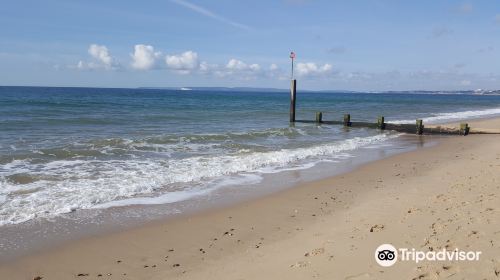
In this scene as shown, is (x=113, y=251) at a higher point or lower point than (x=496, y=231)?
lower

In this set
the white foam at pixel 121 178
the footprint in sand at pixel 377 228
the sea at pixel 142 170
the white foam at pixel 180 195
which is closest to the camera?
the footprint in sand at pixel 377 228

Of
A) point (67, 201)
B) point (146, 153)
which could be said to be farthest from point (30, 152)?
point (67, 201)

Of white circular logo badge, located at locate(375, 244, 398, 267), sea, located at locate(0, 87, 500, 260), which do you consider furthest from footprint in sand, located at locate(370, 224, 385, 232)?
sea, located at locate(0, 87, 500, 260)

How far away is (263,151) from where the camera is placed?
15.8 m

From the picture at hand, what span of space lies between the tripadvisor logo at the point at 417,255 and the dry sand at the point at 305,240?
11 centimetres

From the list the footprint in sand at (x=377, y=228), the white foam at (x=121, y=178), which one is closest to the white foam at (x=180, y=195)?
the white foam at (x=121, y=178)

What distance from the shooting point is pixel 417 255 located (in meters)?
Answer: 5.05

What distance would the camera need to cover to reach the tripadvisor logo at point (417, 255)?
190 inches

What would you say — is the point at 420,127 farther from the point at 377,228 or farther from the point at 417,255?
the point at 417,255

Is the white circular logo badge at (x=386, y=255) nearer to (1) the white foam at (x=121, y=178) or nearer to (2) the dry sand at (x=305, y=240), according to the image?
(2) the dry sand at (x=305, y=240)

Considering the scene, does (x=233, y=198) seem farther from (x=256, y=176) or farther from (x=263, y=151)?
(x=263, y=151)

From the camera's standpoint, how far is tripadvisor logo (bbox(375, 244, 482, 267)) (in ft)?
15.8

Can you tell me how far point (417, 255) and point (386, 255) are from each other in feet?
1.17

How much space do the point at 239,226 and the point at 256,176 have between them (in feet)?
13.9
